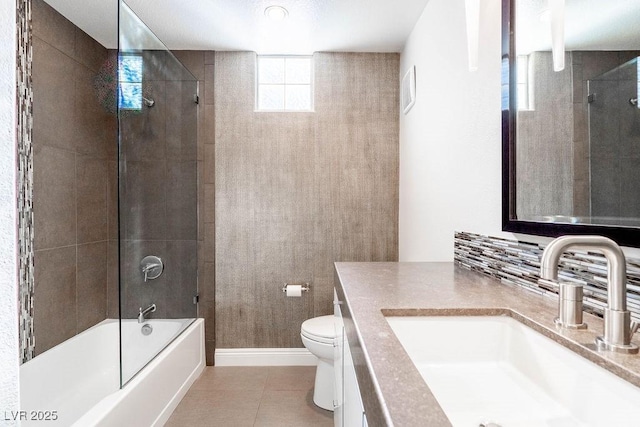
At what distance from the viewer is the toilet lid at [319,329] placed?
2053mm

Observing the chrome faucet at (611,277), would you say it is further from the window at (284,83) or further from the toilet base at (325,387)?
the window at (284,83)

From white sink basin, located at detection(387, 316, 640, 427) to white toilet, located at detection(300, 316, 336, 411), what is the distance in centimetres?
124

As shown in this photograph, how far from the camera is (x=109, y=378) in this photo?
7.13ft

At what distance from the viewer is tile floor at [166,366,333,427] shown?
1981 mm

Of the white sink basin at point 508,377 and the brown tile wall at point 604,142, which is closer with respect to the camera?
the white sink basin at point 508,377

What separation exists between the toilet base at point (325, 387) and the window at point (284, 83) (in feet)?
6.27

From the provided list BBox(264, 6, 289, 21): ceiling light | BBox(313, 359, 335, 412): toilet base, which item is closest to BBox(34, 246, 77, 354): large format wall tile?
BBox(313, 359, 335, 412): toilet base

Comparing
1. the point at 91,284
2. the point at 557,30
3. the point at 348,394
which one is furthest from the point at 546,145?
the point at 91,284

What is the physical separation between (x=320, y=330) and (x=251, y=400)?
2.13 feet

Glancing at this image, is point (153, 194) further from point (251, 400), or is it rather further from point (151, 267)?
point (251, 400)

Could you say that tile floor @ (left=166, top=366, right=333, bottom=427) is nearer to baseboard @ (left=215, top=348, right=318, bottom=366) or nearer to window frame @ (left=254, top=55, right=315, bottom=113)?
baseboard @ (left=215, top=348, right=318, bottom=366)

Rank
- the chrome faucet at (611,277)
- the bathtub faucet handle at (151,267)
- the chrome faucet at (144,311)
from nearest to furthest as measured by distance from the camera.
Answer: the chrome faucet at (611,277) < the chrome faucet at (144,311) < the bathtub faucet handle at (151,267)

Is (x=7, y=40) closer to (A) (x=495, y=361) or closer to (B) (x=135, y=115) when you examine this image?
(B) (x=135, y=115)

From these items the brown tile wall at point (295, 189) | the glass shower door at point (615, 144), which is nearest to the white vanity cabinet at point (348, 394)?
the glass shower door at point (615, 144)
